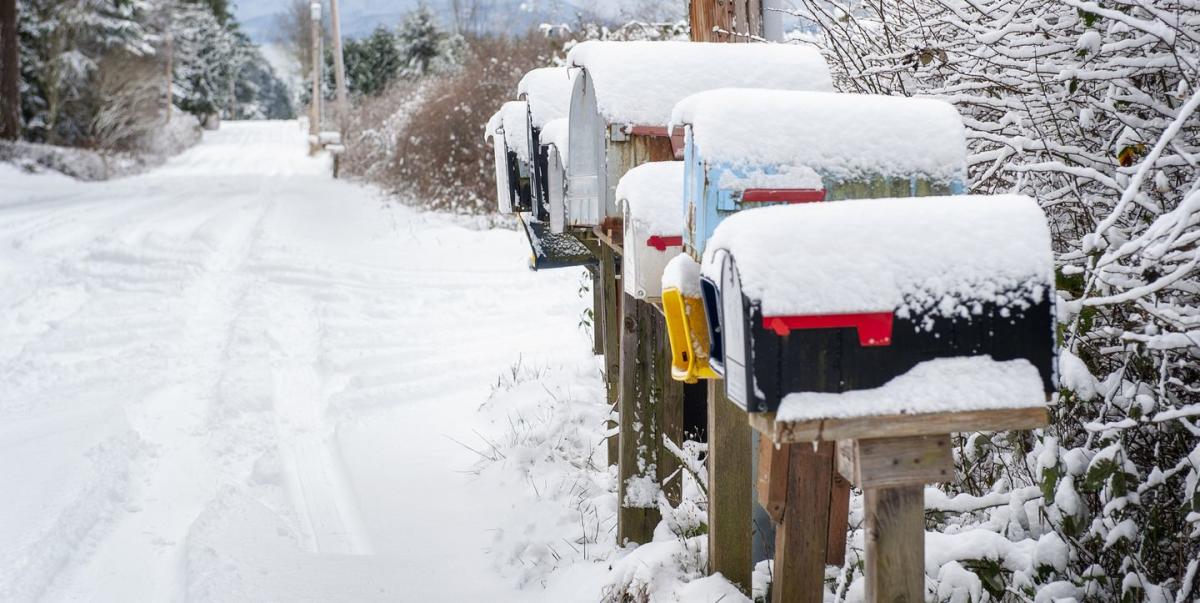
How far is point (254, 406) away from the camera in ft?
15.9

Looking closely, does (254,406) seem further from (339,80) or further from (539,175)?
(339,80)

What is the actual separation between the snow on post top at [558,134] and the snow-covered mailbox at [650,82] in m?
0.19

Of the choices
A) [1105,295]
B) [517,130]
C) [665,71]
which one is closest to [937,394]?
[1105,295]

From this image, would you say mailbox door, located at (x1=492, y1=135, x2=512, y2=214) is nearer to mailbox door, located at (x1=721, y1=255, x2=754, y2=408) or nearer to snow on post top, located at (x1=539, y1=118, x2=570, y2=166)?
snow on post top, located at (x1=539, y1=118, x2=570, y2=166)

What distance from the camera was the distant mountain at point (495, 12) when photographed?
7.39 meters

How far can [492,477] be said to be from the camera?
4125mm

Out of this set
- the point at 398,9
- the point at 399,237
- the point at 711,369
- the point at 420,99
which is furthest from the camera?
the point at 398,9

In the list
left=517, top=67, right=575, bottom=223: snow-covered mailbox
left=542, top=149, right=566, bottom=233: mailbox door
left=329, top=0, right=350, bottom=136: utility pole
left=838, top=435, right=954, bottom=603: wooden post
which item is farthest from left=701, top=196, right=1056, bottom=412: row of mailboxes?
left=329, top=0, right=350, bottom=136: utility pole

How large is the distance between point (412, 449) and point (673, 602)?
226cm

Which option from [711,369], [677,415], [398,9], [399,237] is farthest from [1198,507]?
[398,9]

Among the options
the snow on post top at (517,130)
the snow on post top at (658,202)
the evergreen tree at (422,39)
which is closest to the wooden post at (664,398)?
the snow on post top at (658,202)

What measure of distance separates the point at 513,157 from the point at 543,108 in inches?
34.0

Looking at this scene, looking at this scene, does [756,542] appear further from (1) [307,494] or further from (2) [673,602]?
(1) [307,494]

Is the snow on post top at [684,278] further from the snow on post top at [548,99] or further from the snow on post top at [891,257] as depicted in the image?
A: the snow on post top at [548,99]
